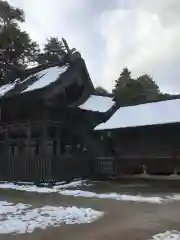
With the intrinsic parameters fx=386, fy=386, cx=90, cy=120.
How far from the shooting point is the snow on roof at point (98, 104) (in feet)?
78.2

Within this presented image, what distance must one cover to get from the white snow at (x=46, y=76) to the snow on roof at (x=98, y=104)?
95.8 inches

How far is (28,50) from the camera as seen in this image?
43062 millimetres

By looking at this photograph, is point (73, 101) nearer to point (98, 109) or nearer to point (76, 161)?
point (98, 109)

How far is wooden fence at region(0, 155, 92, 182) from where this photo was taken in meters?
20.4

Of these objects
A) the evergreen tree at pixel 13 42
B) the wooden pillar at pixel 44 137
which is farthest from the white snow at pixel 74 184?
the evergreen tree at pixel 13 42

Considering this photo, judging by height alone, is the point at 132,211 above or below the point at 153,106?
below

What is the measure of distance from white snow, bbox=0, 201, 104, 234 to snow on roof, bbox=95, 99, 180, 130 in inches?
397

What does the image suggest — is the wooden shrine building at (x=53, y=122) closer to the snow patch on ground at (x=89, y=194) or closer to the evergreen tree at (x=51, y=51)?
the snow patch on ground at (x=89, y=194)

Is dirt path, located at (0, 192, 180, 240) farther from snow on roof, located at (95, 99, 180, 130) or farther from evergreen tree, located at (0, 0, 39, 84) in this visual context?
evergreen tree, located at (0, 0, 39, 84)

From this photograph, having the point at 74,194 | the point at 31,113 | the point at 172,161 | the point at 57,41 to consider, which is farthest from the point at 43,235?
the point at 57,41

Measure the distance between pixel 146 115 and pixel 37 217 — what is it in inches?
529

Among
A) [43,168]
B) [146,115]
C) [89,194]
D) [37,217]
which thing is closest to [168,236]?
[37,217]

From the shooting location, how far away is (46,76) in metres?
24.0

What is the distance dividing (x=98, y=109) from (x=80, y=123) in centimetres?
149
